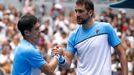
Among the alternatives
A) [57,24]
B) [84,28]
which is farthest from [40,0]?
[84,28]

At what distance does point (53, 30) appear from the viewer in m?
17.5

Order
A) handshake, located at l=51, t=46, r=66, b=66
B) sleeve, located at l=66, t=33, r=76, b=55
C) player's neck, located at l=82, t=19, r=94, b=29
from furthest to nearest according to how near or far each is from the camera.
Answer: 1. sleeve, located at l=66, t=33, r=76, b=55
2. player's neck, located at l=82, t=19, r=94, b=29
3. handshake, located at l=51, t=46, r=66, b=66

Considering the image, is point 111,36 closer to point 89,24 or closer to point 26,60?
point 89,24

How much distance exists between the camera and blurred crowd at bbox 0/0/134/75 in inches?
523

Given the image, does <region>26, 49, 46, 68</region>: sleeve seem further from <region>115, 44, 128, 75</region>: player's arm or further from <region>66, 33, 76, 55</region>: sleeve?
→ <region>115, 44, 128, 75</region>: player's arm

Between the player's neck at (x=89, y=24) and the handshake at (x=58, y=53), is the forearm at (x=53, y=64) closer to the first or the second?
the handshake at (x=58, y=53)

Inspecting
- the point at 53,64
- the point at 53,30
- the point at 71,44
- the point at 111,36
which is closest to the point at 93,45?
the point at 111,36

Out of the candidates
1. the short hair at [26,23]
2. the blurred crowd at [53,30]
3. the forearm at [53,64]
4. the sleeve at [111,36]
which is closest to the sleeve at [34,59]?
the forearm at [53,64]

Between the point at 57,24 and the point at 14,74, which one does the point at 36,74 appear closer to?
the point at 14,74

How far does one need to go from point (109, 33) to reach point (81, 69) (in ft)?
1.95

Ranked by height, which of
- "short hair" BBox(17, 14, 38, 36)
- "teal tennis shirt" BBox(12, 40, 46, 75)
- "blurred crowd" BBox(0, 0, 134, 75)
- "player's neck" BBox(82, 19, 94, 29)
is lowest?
"blurred crowd" BBox(0, 0, 134, 75)

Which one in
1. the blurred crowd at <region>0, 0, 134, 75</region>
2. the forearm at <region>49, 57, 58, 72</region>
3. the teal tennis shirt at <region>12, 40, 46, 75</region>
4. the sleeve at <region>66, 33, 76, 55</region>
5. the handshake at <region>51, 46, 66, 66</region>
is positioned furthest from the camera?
the blurred crowd at <region>0, 0, 134, 75</region>

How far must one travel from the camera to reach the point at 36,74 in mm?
6465

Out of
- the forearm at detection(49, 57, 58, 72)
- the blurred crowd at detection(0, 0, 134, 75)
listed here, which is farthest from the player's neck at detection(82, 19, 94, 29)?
the blurred crowd at detection(0, 0, 134, 75)
